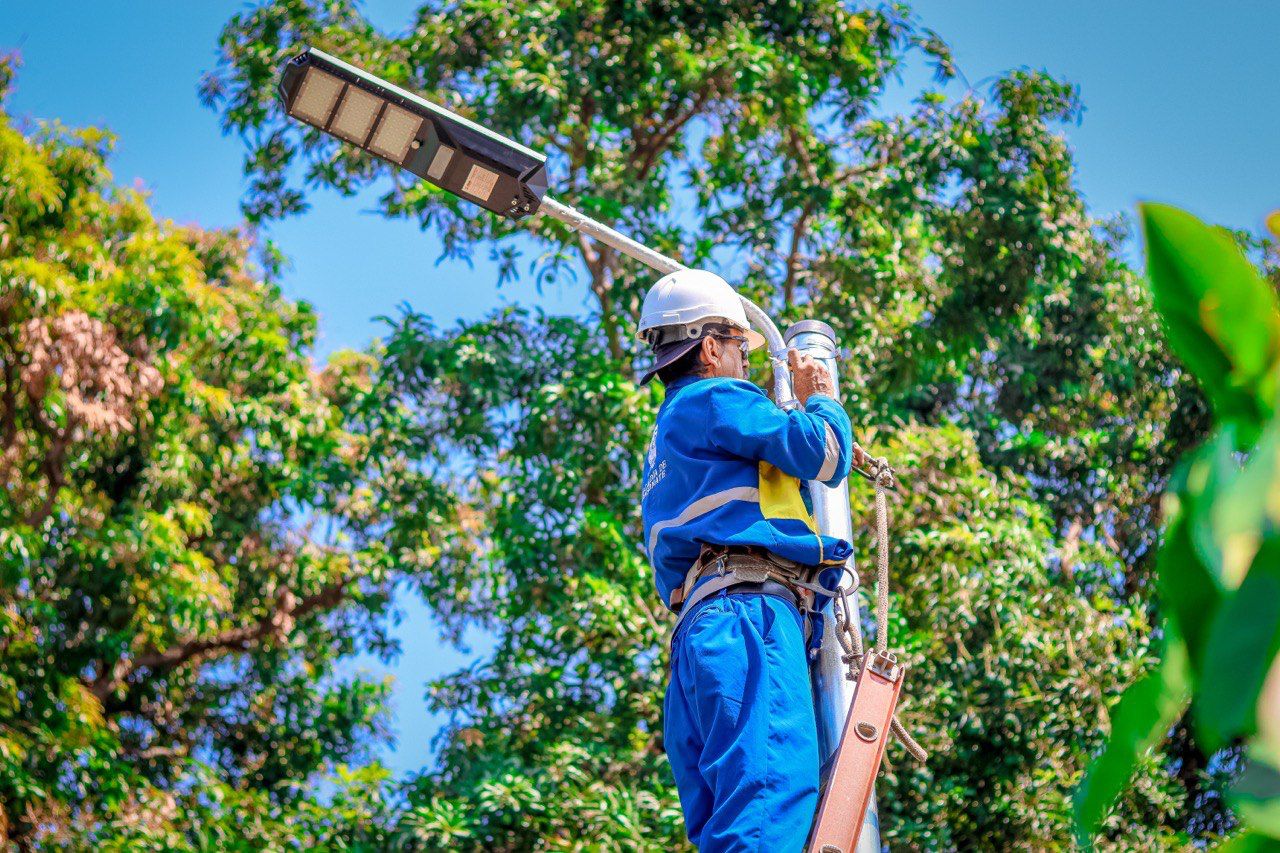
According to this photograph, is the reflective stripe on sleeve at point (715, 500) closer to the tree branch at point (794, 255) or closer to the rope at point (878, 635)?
the rope at point (878, 635)

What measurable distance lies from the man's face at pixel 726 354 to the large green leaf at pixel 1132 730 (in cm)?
280

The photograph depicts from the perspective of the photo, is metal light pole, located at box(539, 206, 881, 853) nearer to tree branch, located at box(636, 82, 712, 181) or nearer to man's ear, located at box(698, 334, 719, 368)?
man's ear, located at box(698, 334, 719, 368)

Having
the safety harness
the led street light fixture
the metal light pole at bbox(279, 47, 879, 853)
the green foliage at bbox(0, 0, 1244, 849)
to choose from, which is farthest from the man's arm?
the green foliage at bbox(0, 0, 1244, 849)

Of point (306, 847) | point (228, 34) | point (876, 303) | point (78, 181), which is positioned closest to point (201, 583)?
point (306, 847)

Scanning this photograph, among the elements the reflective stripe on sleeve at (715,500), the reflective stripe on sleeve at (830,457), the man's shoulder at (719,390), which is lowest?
the reflective stripe on sleeve at (715,500)

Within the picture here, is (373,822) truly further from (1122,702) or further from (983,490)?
(1122,702)

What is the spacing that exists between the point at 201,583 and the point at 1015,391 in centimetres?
623

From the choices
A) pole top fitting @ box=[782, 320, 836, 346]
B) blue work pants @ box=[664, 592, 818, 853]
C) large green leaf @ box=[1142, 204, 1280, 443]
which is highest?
pole top fitting @ box=[782, 320, 836, 346]

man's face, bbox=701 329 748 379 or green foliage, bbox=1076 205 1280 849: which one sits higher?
man's face, bbox=701 329 748 379

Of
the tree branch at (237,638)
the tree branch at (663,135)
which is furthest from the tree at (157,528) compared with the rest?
the tree branch at (663,135)

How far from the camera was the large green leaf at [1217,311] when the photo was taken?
78cm

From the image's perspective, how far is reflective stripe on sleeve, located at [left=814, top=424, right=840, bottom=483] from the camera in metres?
3.15

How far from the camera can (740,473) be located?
129 inches

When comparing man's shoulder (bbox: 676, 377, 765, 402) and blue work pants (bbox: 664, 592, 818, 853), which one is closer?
blue work pants (bbox: 664, 592, 818, 853)
